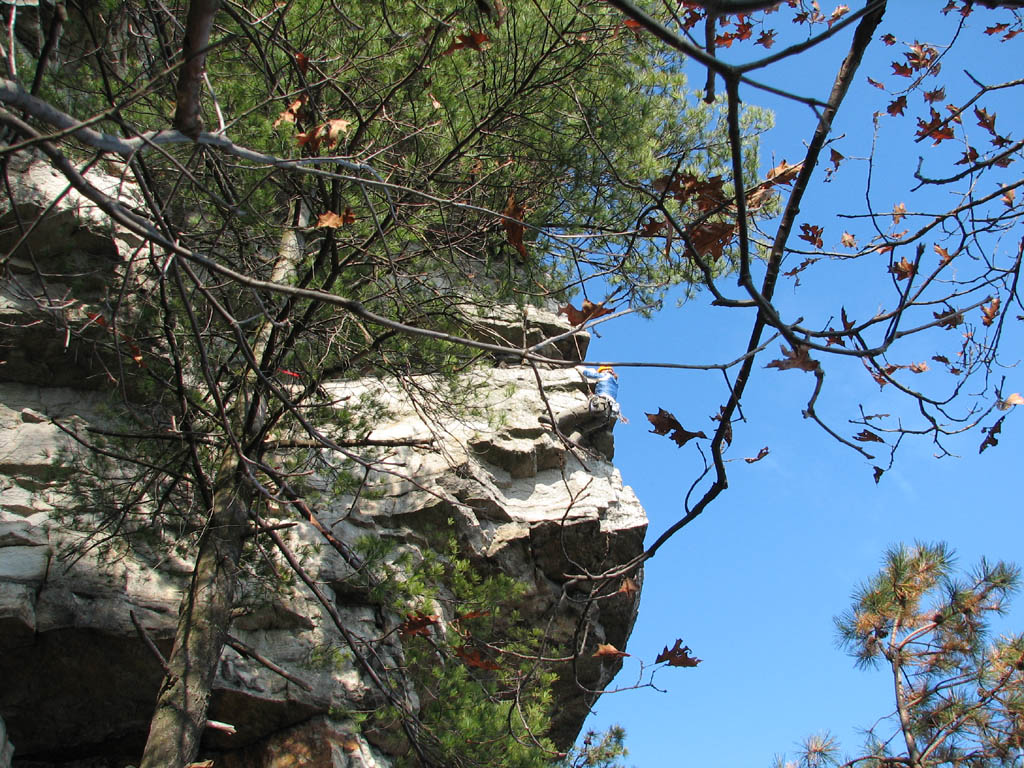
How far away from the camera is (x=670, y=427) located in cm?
242

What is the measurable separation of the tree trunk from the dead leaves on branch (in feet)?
8.73

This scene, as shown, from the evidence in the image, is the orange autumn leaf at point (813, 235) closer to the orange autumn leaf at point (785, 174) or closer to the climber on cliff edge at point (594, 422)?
the orange autumn leaf at point (785, 174)

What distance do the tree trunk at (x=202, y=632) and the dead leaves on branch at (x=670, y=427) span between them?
8.73 feet

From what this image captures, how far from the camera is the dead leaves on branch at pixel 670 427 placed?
2.36m

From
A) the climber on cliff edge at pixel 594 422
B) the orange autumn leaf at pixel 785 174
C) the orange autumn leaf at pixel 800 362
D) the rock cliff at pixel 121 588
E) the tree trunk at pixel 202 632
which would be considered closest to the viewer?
the orange autumn leaf at pixel 800 362

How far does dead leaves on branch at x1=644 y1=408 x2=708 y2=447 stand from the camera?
236 centimetres

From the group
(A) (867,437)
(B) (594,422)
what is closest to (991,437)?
(A) (867,437)

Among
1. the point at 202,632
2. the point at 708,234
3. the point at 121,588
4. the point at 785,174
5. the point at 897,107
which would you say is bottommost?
the point at 202,632

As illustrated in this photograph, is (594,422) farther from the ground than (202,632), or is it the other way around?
(594,422)

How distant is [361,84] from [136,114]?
4.17ft

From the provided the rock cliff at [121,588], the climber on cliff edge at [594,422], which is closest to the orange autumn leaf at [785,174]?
the rock cliff at [121,588]

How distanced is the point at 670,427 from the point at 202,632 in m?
2.85

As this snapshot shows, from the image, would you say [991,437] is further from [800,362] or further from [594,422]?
[594,422]

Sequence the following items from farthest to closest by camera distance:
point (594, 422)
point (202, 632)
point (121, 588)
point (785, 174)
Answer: point (594, 422) → point (121, 588) → point (202, 632) → point (785, 174)
